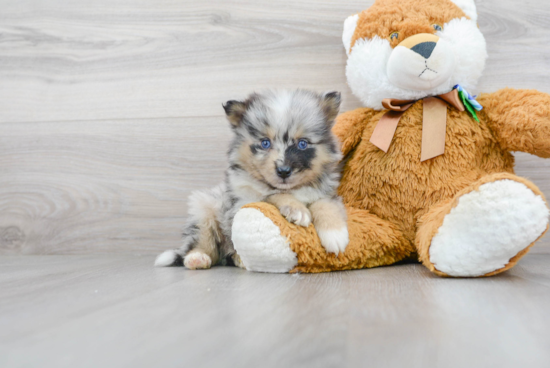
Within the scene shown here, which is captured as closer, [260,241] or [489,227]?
[489,227]

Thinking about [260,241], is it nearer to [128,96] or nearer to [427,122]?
Answer: [427,122]

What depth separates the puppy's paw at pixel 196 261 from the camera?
1.47m

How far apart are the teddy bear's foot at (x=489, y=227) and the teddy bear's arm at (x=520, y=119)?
0.31 m

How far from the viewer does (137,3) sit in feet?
6.60

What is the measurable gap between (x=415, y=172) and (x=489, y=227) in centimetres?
38

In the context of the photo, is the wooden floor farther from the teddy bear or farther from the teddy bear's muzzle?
the teddy bear's muzzle

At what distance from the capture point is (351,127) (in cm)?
157

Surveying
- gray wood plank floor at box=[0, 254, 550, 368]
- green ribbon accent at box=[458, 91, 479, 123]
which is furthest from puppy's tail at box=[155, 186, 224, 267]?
green ribbon accent at box=[458, 91, 479, 123]

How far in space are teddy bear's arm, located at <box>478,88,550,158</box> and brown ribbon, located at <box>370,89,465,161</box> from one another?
4.2 inches

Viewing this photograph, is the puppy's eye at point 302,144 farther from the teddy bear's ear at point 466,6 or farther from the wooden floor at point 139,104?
the teddy bear's ear at point 466,6

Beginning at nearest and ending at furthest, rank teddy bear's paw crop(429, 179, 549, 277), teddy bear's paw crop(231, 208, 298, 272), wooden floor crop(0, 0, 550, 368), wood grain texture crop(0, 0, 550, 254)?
teddy bear's paw crop(429, 179, 549, 277) → teddy bear's paw crop(231, 208, 298, 272) → wooden floor crop(0, 0, 550, 368) → wood grain texture crop(0, 0, 550, 254)

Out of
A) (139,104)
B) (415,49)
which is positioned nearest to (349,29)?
(415,49)

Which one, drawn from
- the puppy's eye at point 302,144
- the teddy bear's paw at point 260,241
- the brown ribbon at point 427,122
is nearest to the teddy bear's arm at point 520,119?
the brown ribbon at point 427,122

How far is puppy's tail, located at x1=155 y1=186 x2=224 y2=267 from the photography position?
155 centimetres
